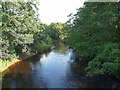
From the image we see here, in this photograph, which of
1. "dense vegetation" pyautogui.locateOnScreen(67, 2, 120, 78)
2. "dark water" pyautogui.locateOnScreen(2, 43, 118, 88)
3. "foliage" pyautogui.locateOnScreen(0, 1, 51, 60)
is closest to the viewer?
"dense vegetation" pyautogui.locateOnScreen(67, 2, 120, 78)

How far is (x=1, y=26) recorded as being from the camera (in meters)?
31.2

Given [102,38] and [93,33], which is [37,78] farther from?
[102,38]

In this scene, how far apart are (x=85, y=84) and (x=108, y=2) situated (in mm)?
12091

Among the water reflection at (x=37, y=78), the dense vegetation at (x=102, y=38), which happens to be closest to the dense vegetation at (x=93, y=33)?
the dense vegetation at (x=102, y=38)

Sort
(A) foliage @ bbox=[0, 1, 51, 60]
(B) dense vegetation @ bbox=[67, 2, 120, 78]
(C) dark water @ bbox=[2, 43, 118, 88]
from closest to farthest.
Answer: (B) dense vegetation @ bbox=[67, 2, 120, 78], (C) dark water @ bbox=[2, 43, 118, 88], (A) foliage @ bbox=[0, 1, 51, 60]

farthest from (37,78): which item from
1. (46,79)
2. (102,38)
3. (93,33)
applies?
(102,38)

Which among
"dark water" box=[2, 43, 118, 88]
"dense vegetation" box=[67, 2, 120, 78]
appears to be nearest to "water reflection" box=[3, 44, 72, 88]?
"dark water" box=[2, 43, 118, 88]

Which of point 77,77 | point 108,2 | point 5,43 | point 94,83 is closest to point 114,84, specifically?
point 94,83

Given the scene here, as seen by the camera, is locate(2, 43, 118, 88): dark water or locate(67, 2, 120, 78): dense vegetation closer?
locate(67, 2, 120, 78): dense vegetation

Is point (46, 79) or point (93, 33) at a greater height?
point (93, 33)

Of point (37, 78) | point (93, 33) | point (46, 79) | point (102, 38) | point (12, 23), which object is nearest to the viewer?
point (102, 38)

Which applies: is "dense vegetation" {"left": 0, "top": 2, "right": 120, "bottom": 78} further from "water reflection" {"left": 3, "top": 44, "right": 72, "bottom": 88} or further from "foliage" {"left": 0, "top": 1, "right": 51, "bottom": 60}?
"water reflection" {"left": 3, "top": 44, "right": 72, "bottom": 88}

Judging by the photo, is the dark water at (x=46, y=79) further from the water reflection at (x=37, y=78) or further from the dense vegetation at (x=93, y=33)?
the dense vegetation at (x=93, y=33)

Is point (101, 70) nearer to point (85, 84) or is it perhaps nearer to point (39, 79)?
point (85, 84)
